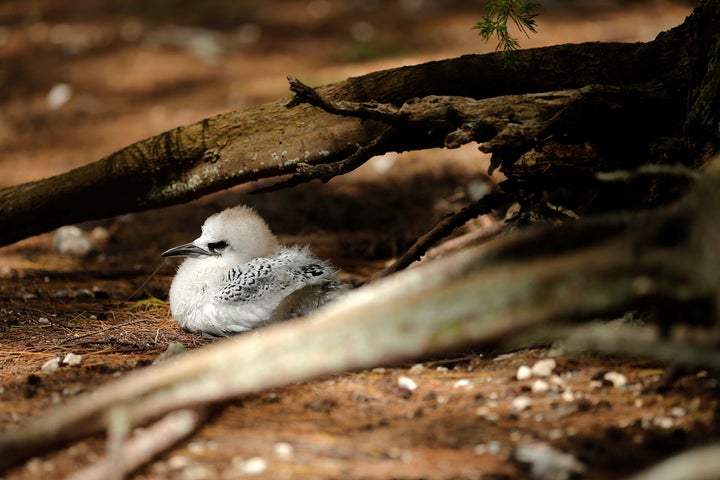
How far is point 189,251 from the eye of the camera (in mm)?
4754

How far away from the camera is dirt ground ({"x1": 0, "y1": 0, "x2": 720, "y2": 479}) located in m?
2.84

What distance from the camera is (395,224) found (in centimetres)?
681

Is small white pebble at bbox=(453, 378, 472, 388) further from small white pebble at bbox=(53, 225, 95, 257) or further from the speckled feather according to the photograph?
small white pebble at bbox=(53, 225, 95, 257)

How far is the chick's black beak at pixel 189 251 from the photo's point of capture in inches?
186

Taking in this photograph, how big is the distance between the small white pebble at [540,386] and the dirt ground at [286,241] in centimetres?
1

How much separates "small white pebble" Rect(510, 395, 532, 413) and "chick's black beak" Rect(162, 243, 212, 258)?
2.17 metres

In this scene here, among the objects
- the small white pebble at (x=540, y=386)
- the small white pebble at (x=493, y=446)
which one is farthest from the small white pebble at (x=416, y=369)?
the small white pebble at (x=493, y=446)

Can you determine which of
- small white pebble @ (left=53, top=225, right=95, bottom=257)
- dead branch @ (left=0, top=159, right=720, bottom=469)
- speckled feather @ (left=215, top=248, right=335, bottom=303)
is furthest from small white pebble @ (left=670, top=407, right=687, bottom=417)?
small white pebble @ (left=53, top=225, right=95, bottom=257)

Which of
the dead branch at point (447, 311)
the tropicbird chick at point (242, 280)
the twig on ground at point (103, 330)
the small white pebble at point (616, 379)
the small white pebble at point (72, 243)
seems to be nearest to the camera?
the dead branch at point (447, 311)

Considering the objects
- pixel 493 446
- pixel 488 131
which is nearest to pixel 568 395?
pixel 493 446

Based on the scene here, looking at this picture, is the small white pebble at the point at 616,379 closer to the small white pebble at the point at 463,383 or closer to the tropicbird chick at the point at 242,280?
the small white pebble at the point at 463,383

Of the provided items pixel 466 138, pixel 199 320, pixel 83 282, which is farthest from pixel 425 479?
pixel 83 282

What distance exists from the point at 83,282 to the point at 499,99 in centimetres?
327

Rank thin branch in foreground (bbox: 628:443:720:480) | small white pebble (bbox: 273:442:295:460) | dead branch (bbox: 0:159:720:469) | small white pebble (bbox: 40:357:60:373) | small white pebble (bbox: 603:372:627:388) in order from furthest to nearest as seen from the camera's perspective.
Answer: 1. small white pebble (bbox: 40:357:60:373)
2. small white pebble (bbox: 603:372:627:388)
3. small white pebble (bbox: 273:442:295:460)
4. dead branch (bbox: 0:159:720:469)
5. thin branch in foreground (bbox: 628:443:720:480)
